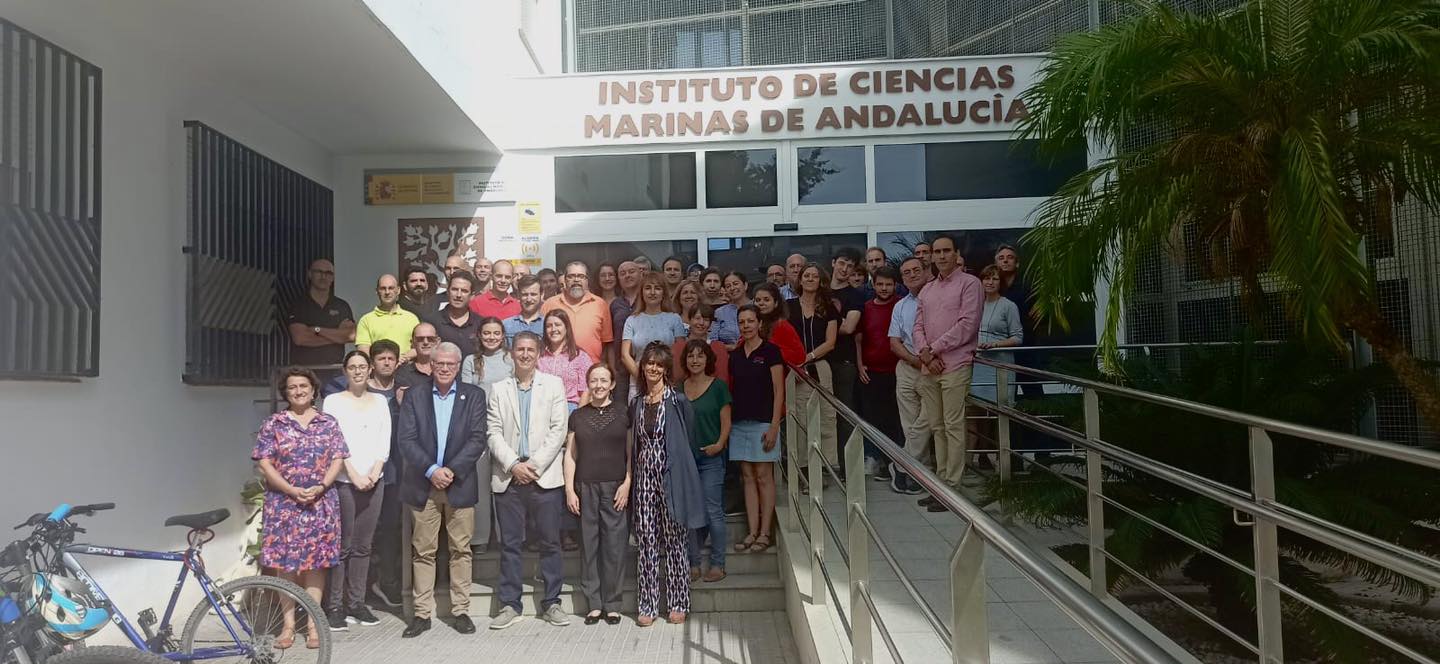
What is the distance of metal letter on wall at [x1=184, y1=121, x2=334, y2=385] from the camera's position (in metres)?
6.30

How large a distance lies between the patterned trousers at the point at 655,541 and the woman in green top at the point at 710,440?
216mm

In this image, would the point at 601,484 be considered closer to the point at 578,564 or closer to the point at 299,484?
the point at 578,564

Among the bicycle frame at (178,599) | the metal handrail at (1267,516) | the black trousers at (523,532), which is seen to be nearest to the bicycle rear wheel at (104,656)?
the bicycle frame at (178,599)

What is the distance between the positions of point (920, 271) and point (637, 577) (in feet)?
9.37

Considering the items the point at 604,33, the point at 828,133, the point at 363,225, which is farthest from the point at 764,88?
the point at 363,225

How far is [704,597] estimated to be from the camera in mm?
6039

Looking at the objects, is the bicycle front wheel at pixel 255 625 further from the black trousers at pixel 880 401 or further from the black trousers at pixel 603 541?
the black trousers at pixel 880 401

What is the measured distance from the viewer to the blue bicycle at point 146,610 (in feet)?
12.2

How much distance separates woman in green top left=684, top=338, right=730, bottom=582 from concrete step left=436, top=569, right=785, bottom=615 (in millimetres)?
108

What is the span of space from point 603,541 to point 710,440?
0.88 meters

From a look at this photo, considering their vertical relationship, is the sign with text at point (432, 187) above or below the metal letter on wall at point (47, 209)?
above

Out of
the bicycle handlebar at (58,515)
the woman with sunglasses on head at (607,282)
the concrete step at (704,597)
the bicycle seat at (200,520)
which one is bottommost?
the concrete step at (704,597)

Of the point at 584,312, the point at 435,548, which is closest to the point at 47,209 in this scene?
the point at 435,548

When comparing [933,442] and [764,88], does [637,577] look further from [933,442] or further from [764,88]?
[764,88]
